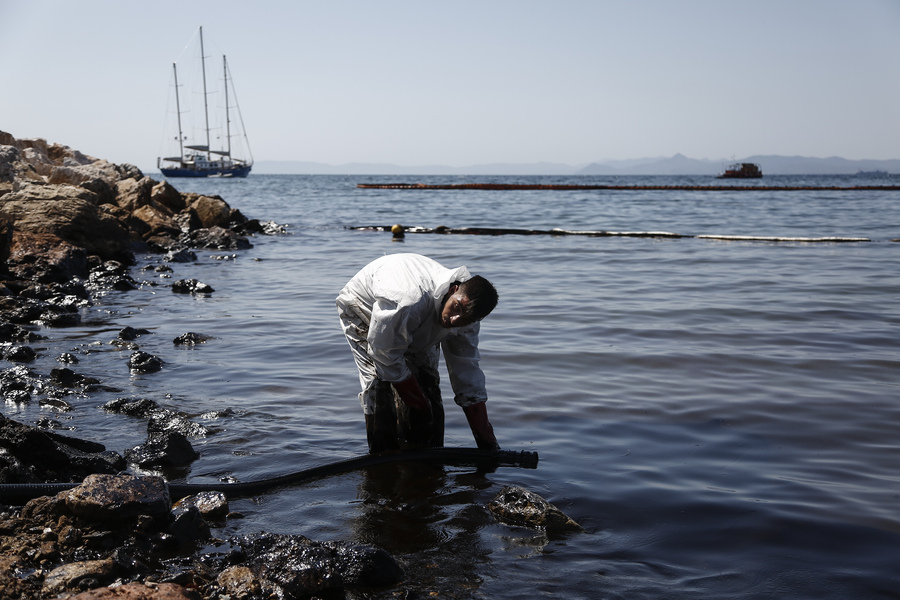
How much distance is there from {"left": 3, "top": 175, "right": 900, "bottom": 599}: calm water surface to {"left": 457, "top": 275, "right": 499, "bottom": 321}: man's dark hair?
3.73ft

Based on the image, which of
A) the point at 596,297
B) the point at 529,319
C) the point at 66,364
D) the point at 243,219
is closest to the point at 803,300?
the point at 596,297

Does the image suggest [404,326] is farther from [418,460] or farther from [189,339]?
[189,339]

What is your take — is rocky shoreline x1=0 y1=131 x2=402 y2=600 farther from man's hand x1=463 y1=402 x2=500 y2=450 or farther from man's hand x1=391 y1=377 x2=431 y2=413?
man's hand x1=463 y1=402 x2=500 y2=450

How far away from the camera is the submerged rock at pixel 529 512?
384cm

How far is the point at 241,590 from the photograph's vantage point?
2.91 meters

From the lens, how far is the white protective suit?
151 inches

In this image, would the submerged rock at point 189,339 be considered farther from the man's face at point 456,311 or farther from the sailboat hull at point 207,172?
the sailboat hull at point 207,172

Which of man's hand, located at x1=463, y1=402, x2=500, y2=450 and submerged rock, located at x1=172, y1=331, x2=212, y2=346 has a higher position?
man's hand, located at x1=463, y1=402, x2=500, y2=450

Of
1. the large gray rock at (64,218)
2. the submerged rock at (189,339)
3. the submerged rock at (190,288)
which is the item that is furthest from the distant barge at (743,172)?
the submerged rock at (189,339)

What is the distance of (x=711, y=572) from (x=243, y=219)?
23309 millimetres

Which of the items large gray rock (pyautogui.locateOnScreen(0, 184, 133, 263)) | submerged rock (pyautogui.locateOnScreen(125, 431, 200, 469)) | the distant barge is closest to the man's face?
submerged rock (pyautogui.locateOnScreen(125, 431, 200, 469))

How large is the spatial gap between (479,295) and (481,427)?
3.59ft

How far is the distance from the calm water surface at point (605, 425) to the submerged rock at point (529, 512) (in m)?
0.10

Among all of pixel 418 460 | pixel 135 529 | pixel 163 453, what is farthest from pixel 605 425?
pixel 135 529
